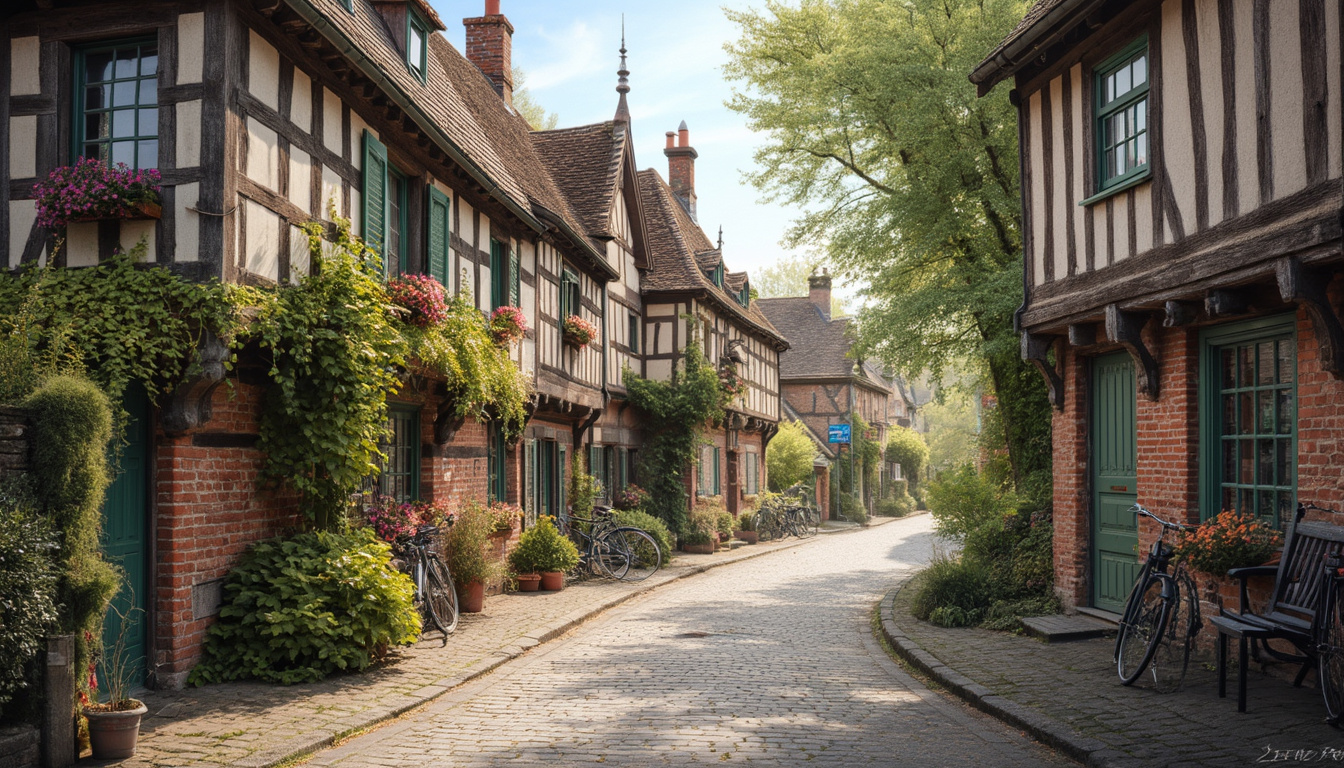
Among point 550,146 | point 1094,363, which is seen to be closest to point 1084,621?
point 1094,363

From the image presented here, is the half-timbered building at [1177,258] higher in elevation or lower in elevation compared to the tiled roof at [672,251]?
lower

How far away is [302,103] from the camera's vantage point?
Result: 9.45 metres

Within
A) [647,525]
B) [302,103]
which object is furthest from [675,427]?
[302,103]

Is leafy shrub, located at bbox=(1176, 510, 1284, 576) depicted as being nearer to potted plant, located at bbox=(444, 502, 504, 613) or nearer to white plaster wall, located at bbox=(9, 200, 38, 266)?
potted plant, located at bbox=(444, 502, 504, 613)

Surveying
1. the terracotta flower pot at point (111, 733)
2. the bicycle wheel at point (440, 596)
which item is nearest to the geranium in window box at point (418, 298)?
the bicycle wheel at point (440, 596)

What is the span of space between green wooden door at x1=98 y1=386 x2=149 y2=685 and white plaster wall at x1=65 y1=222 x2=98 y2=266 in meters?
1.05

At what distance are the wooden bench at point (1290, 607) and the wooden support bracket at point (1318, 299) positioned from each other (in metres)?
1.16

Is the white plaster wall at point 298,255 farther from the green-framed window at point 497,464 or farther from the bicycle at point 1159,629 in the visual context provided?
the bicycle at point 1159,629

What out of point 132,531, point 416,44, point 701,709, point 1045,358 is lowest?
point 701,709

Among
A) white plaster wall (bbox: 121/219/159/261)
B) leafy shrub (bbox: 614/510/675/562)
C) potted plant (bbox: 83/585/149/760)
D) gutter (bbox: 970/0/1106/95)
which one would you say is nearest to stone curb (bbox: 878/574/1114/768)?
potted plant (bbox: 83/585/149/760)

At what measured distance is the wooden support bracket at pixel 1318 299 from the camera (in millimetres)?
7172

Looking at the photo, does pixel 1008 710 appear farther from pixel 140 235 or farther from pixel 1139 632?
pixel 140 235

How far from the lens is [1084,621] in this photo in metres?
10.7

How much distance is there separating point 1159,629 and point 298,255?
25.3 feet
